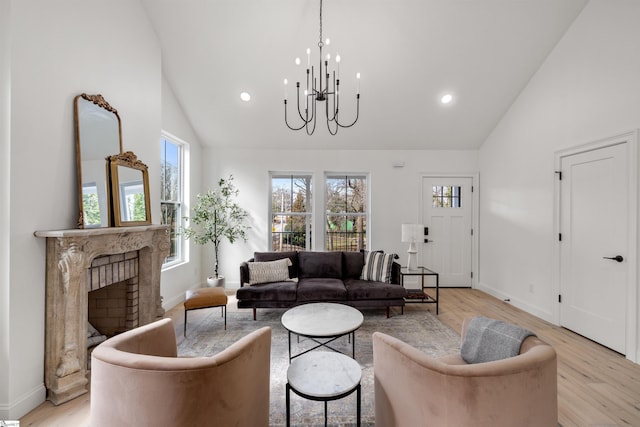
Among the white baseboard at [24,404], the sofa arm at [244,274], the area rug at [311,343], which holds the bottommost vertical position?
the area rug at [311,343]

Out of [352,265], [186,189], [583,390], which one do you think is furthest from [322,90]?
[583,390]

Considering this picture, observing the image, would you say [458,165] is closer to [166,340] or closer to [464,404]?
[464,404]

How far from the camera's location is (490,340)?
1.46 m

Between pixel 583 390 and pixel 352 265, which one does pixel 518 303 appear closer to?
pixel 583 390

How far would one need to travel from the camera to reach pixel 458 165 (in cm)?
493

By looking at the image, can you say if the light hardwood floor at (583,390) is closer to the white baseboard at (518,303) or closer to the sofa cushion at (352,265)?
the white baseboard at (518,303)

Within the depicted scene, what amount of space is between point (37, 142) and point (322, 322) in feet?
8.07

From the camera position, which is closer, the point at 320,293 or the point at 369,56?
the point at 320,293

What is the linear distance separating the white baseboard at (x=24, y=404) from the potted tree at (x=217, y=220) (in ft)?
7.79

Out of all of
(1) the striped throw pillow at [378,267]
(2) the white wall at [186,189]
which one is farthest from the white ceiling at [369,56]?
(1) the striped throw pillow at [378,267]

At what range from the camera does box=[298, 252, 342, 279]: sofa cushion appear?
3.98 metres

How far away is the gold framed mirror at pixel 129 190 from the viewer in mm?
2490

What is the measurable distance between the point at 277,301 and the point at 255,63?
3079 millimetres

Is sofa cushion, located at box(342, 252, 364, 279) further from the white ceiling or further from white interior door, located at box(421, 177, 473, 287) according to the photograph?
the white ceiling
